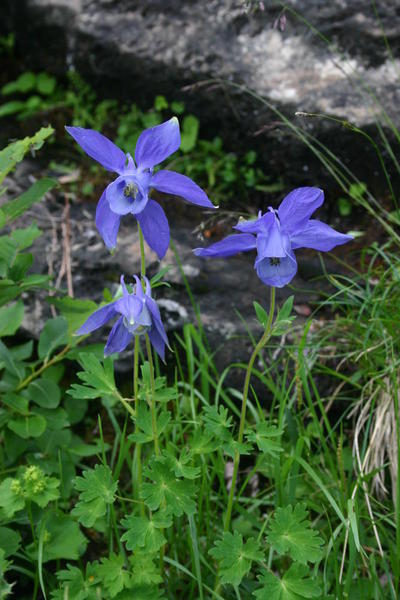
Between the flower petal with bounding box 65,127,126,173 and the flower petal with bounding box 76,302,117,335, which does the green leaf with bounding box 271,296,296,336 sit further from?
the flower petal with bounding box 65,127,126,173

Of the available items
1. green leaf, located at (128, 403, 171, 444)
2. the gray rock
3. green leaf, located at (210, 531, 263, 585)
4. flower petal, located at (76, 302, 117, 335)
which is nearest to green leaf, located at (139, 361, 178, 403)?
green leaf, located at (128, 403, 171, 444)

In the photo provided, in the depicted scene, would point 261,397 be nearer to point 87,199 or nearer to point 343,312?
point 343,312

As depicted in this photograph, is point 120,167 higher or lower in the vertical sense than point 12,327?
higher

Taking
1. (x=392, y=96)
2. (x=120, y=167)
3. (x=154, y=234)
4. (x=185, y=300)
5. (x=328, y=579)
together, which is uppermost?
(x=120, y=167)

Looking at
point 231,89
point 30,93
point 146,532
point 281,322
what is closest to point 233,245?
point 281,322


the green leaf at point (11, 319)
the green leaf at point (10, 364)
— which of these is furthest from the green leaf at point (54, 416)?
the green leaf at point (11, 319)

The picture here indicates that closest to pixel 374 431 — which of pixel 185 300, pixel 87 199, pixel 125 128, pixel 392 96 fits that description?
pixel 185 300
